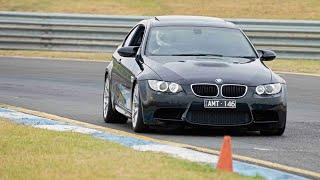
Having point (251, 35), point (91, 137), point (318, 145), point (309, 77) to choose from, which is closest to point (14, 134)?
point (91, 137)

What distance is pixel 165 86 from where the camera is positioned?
12773mm

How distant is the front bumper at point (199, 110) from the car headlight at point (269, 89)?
0.05 meters

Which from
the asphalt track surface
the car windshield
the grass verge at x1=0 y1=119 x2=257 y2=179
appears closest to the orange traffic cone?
the grass verge at x1=0 y1=119 x2=257 y2=179

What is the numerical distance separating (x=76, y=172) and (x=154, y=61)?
4566mm

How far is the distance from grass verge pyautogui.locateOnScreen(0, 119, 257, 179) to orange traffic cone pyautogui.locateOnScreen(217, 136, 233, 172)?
0.08 meters

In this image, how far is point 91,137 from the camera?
11828 mm

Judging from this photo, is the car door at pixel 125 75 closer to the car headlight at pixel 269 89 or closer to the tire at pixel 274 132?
the car headlight at pixel 269 89

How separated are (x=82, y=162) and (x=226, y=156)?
4.41ft

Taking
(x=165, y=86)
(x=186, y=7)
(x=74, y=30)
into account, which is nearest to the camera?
(x=165, y=86)

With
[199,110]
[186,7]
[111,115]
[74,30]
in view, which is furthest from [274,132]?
[186,7]

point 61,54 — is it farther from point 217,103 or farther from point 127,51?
point 217,103

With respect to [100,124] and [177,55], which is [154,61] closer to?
[177,55]

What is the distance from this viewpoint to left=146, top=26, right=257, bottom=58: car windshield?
13898 millimetres

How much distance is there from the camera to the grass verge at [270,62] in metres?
24.5
